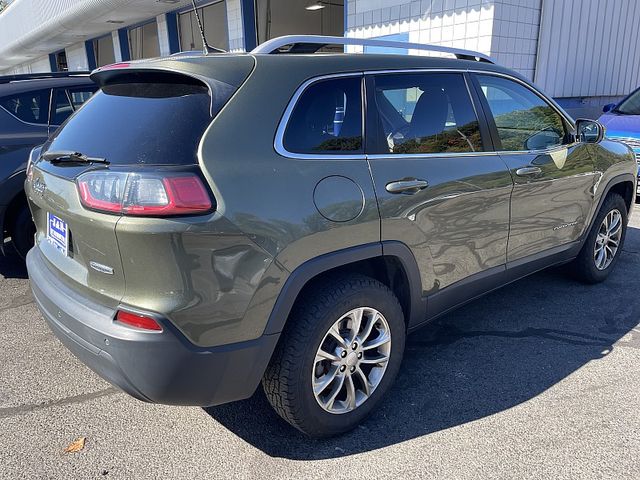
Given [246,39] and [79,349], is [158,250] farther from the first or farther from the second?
[246,39]

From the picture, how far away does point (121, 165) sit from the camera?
205 cm

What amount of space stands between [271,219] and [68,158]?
1.03m

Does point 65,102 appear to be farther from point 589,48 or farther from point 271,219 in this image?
point 589,48

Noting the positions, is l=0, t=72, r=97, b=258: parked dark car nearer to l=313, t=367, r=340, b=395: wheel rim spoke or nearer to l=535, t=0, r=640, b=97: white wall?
l=313, t=367, r=340, b=395: wheel rim spoke

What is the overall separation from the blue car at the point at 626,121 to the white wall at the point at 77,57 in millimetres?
23189

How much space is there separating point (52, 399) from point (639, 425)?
3133 mm

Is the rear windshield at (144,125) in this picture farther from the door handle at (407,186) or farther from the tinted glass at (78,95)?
the tinted glass at (78,95)

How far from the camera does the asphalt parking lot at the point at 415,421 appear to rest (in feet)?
7.72

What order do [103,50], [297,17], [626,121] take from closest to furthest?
[626,121], [297,17], [103,50]

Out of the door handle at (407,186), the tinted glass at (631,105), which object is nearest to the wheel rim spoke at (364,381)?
the door handle at (407,186)

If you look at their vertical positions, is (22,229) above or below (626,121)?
below

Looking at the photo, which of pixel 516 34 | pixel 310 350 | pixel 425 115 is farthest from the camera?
pixel 516 34

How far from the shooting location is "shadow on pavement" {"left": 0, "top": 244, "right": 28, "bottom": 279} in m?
4.77

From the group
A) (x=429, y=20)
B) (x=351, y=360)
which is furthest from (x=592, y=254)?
(x=429, y=20)
